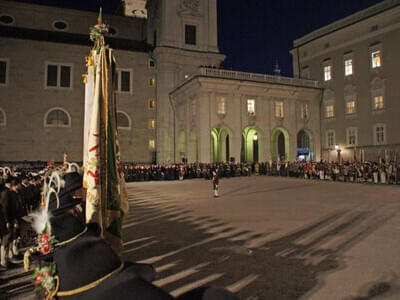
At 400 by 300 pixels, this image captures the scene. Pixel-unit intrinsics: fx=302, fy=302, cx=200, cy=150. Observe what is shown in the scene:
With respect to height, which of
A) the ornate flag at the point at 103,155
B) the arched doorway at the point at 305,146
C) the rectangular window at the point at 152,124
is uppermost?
the rectangular window at the point at 152,124

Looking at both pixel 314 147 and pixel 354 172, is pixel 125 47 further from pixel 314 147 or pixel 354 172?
pixel 354 172

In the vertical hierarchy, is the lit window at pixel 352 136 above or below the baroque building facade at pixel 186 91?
below

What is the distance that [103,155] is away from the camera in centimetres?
480

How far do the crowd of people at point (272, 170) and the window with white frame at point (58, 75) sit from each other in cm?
1552

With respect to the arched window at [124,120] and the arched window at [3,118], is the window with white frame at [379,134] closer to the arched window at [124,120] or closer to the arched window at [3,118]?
the arched window at [124,120]

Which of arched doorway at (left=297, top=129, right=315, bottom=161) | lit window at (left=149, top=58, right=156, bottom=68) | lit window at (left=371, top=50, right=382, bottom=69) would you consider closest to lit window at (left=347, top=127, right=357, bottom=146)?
arched doorway at (left=297, top=129, right=315, bottom=161)

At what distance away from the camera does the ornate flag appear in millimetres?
4566

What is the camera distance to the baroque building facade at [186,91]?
34875mm

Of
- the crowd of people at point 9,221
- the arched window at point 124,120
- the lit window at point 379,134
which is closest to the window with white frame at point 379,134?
the lit window at point 379,134

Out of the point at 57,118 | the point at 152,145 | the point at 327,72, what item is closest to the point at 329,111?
the point at 327,72

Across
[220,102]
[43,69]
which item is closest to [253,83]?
[220,102]

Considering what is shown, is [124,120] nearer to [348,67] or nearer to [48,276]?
[348,67]

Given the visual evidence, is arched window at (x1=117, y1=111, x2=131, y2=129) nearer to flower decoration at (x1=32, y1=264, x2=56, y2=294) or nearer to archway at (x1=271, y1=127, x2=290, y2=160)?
archway at (x1=271, y1=127, x2=290, y2=160)

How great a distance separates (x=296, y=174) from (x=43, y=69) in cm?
3336
